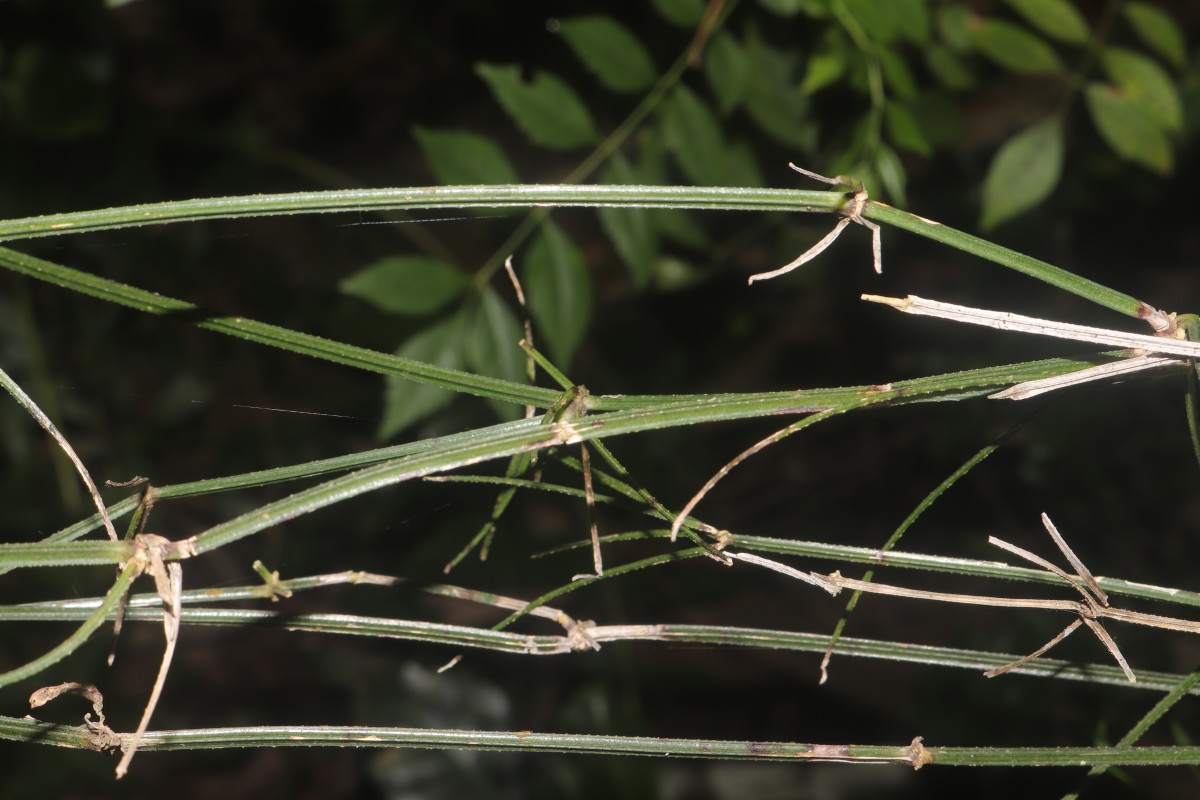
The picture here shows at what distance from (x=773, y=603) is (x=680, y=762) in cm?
57

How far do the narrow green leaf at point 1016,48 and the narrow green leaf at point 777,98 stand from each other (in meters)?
0.30

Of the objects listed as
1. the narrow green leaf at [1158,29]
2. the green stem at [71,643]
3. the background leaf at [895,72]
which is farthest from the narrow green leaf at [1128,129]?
the green stem at [71,643]

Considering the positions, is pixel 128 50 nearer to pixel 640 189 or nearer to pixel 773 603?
pixel 773 603

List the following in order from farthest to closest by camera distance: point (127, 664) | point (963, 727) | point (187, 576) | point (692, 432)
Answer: point (127, 664)
point (187, 576)
point (692, 432)
point (963, 727)

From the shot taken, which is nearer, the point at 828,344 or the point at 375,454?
the point at 375,454

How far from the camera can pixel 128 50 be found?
292cm

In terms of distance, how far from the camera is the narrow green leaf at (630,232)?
4.63 feet

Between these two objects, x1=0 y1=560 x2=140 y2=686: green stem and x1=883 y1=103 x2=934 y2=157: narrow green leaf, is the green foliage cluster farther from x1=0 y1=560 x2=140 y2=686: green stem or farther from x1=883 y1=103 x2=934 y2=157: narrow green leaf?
x1=0 y1=560 x2=140 y2=686: green stem

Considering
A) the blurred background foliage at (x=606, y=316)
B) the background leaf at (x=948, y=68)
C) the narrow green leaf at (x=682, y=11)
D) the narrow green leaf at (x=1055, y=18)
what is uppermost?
the narrow green leaf at (x=682, y=11)

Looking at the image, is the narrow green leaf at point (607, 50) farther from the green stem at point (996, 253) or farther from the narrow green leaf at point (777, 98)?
the green stem at point (996, 253)

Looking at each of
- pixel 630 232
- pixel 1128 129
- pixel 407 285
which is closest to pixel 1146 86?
pixel 1128 129

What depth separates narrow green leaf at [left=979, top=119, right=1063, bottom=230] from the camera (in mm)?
1428

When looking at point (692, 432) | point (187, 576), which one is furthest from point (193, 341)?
point (692, 432)

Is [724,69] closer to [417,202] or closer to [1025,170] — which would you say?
[1025,170]
